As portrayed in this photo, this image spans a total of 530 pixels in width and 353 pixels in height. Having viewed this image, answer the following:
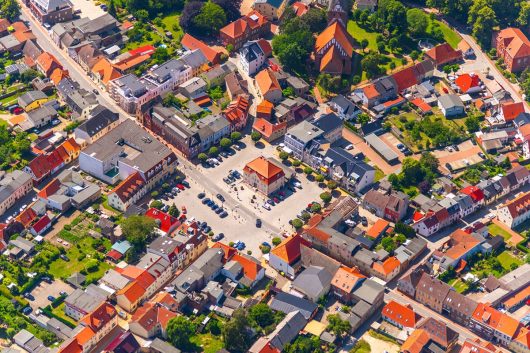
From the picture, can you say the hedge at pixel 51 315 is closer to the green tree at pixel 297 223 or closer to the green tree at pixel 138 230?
the green tree at pixel 138 230

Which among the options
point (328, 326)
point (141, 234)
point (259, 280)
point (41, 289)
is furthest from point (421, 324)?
point (41, 289)

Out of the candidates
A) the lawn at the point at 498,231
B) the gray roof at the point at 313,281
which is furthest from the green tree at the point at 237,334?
the lawn at the point at 498,231

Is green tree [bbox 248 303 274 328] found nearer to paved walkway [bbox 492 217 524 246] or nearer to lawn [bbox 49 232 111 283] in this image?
lawn [bbox 49 232 111 283]

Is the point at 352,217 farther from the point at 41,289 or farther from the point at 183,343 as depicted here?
the point at 41,289

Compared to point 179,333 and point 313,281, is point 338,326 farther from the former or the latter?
point 179,333

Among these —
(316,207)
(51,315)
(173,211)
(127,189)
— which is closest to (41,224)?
(127,189)
